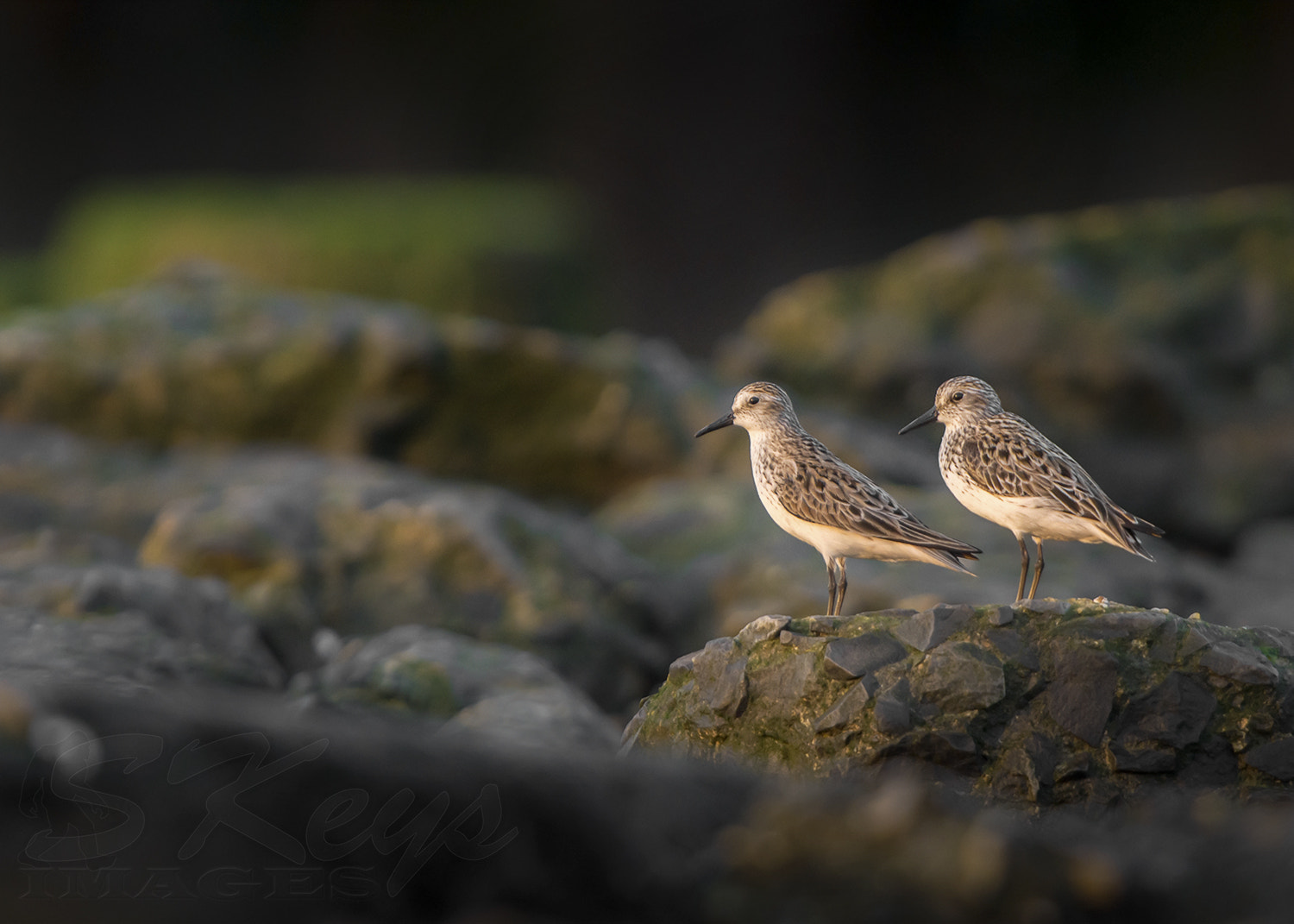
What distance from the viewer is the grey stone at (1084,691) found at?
2.20 metres

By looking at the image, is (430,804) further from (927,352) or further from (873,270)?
(873,270)

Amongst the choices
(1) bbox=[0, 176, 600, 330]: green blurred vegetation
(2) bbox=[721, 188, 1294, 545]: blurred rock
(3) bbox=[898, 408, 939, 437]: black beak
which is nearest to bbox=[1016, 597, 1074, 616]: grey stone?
(3) bbox=[898, 408, 939, 437]: black beak

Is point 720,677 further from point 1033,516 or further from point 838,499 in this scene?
point 1033,516

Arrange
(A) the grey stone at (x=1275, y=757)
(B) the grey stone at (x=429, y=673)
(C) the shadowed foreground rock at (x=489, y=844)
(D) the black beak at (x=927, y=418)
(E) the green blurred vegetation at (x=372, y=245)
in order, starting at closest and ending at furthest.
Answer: (C) the shadowed foreground rock at (x=489, y=844) < (A) the grey stone at (x=1275, y=757) < (D) the black beak at (x=927, y=418) < (B) the grey stone at (x=429, y=673) < (E) the green blurred vegetation at (x=372, y=245)

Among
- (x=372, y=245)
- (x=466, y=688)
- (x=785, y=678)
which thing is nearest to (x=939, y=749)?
(x=785, y=678)

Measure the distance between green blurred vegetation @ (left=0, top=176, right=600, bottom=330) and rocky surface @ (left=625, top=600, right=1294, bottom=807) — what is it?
8075 mm

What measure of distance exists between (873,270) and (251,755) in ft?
19.3

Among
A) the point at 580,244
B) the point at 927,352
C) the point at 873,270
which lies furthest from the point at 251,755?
the point at 580,244

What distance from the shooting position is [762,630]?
95.4 inches

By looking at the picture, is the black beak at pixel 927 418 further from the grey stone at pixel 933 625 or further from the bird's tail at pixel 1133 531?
the grey stone at pixel 933 625

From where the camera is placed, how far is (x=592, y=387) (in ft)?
18.1

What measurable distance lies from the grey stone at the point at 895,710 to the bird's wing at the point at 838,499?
389 millimetres

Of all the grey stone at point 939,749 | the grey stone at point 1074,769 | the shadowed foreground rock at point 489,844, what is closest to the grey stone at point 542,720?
the grey stone at point 939,749

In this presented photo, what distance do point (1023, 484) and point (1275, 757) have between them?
2.27 feet
